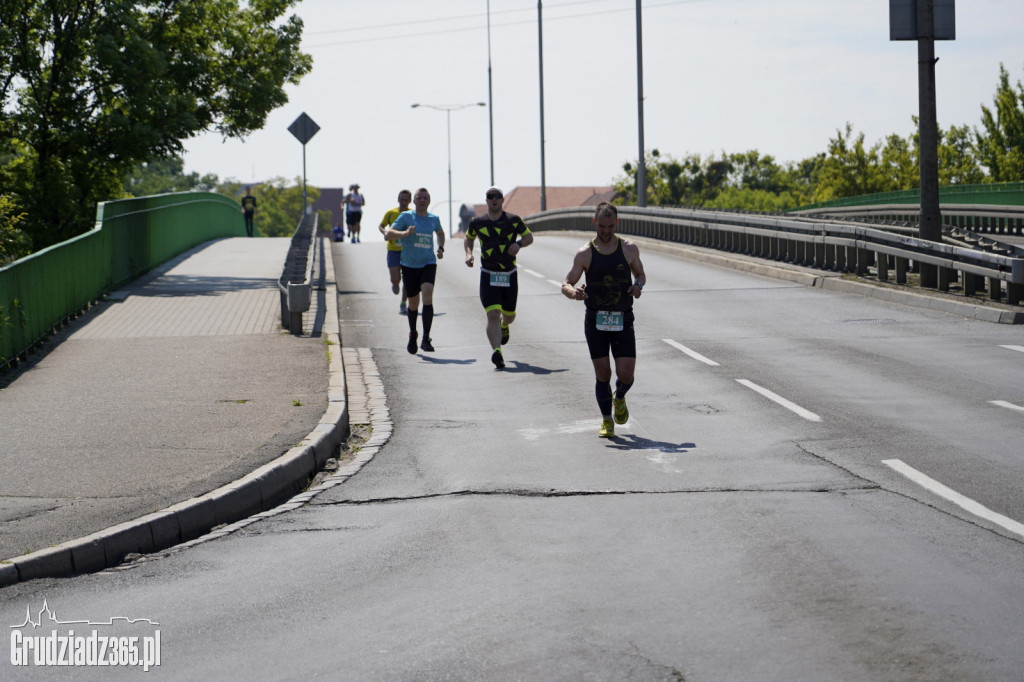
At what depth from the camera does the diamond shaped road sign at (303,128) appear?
31469 mm

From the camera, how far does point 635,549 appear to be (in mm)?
6863

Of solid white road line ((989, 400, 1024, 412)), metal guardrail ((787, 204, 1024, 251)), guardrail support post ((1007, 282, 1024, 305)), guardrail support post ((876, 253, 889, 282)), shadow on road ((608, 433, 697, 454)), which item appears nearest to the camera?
Result: shadow on road ((608, 433, 697, 454))

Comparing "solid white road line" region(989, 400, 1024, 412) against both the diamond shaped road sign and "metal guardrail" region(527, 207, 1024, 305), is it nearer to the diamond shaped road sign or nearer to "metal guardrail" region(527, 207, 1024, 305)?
"metal guardrail" region(527, 207, 1024, 305)

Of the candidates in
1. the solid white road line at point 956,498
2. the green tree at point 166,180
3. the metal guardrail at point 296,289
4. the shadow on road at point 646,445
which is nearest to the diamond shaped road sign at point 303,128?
the metal guardrail at point 296,289

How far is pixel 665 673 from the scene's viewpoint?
4992 millimetres

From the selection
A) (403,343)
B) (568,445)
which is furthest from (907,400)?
(403,343)

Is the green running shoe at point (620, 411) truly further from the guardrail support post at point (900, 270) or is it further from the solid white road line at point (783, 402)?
the guardrail support post at point (900, 270)

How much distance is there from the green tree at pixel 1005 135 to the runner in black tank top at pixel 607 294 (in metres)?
69.6

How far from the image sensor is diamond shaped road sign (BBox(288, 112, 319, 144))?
31.5 meters

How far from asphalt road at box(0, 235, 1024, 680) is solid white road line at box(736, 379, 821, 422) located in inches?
2.4

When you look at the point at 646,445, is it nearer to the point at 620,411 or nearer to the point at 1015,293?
the point at 620,411

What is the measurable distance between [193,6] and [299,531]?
80.9 ft

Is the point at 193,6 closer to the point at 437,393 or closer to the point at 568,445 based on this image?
the point at 437,393

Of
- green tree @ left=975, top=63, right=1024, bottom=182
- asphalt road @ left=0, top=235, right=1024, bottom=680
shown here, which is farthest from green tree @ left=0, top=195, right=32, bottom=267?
green tree @ left=975, top=63, right=1024, bottom=182
